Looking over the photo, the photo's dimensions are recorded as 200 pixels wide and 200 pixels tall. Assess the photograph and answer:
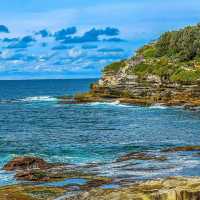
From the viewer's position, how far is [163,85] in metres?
155

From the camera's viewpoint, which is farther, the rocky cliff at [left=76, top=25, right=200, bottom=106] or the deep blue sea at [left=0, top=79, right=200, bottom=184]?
the rocky cliff at [left=76, top=25, right=200, bottom=106]

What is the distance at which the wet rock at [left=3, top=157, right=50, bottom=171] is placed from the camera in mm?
60559

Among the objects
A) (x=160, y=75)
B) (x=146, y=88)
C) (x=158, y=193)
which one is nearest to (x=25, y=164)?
(x=158, y=193)

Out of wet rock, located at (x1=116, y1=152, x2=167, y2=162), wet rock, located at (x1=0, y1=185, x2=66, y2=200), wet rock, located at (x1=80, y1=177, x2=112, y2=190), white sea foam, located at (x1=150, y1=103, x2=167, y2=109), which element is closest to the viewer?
wet rock, located at (x1=0, y1=185, x2=66, y2=200)

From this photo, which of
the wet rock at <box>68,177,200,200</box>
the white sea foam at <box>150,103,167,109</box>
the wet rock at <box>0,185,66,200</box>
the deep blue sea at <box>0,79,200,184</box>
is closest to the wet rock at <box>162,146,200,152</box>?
the deep blue sea at <box>0,79,200,184</box>

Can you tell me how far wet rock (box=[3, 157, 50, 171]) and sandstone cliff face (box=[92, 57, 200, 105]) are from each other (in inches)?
3105

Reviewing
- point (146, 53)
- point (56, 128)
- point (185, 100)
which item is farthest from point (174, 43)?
point (56, 128)

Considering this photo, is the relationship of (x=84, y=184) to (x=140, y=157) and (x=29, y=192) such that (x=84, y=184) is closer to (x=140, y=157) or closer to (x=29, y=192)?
(x=29, y=192)

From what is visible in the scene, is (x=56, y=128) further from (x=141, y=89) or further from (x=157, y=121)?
(x=141, y=89)

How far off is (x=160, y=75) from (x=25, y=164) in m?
102

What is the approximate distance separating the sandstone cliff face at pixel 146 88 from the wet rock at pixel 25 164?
78.9 metres

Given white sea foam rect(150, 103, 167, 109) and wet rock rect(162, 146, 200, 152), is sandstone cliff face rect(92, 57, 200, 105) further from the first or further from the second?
wet rock rect(162, 146, 200, 152)

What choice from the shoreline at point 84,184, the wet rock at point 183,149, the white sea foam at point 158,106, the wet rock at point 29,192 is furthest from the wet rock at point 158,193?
the white sea foam at point 158,106

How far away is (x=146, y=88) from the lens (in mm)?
156000
